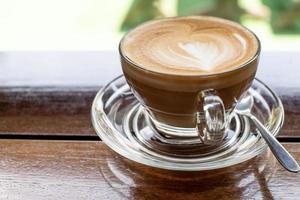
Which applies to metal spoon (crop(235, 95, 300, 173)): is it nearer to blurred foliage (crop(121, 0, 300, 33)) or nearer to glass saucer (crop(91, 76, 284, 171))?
glass saucer (crop(91, 76, 284, 171))

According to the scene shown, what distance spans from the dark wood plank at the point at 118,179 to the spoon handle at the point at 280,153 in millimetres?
10

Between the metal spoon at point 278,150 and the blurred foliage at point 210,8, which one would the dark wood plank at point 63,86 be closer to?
the metal spoon at point 278,150

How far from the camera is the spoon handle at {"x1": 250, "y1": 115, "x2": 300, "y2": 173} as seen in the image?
1.82 ft

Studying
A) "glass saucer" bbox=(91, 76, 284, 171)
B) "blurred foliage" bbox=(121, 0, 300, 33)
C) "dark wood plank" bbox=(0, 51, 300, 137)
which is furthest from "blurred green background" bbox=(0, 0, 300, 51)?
"glass saucer" bbox=(91, 76, 284, 171)

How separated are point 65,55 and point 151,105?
24 centimetres

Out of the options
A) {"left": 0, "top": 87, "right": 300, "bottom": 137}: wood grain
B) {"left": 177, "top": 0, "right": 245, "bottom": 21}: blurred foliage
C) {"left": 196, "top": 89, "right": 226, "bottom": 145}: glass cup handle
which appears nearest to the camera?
{"left": 196, "top": 89, "right": 226, "bottom": 145}: glass cup handle

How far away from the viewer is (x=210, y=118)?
539mm

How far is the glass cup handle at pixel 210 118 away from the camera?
0.54m

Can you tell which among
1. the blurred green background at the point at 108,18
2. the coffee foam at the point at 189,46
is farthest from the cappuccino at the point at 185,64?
the blurred green background at the point at 108,18

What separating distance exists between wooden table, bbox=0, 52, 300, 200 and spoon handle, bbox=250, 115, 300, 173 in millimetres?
10

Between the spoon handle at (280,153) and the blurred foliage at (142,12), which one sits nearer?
the spoon handle at (280,153)

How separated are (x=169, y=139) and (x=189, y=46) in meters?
0.11

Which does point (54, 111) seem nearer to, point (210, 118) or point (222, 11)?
point (210, 118)

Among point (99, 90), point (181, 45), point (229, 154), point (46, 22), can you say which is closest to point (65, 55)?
point (99, 90)
